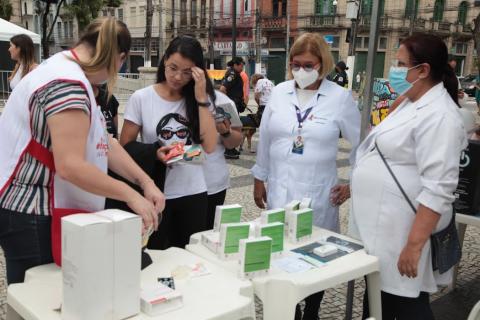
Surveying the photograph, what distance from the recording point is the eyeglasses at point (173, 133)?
7.67 ft

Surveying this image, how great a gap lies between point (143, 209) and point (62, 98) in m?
0.39

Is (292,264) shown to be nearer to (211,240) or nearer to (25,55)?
(211,240)

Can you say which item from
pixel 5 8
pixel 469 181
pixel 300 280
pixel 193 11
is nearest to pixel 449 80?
pixel 469 181

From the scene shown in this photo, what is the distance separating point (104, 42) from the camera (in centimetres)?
139

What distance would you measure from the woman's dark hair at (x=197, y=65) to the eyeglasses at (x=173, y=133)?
0.03 metres

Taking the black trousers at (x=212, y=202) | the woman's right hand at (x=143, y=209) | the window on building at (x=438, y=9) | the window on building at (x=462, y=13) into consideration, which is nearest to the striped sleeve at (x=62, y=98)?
the woman's right hand at (x=143, y=209)

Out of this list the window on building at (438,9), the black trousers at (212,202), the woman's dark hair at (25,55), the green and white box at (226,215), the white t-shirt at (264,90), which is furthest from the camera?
the window on building at (438,9)

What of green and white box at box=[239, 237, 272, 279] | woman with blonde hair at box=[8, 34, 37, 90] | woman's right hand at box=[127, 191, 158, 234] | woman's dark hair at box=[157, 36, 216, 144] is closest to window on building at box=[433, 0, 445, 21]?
woman with blonde hair at box=[8, 34, 37, 90]

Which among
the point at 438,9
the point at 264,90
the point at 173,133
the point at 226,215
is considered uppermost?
the point at 438,9

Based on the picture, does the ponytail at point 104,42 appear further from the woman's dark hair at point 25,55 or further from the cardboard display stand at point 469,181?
the woman's dark hair at point 25,55

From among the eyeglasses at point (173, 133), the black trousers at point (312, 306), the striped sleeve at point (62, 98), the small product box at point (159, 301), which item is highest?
the striped sleeve at point (62, 98)

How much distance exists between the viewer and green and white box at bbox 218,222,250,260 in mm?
1711

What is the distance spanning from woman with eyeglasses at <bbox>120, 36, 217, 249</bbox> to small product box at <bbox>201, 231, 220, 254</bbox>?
1.73 feet

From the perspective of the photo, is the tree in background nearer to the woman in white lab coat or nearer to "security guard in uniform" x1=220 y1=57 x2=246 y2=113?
"security guard in uniform" x1=220 y1=57 x2=246 y2=113
